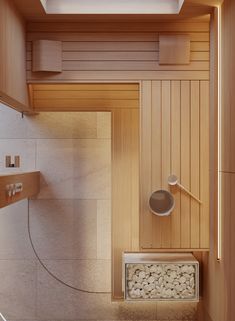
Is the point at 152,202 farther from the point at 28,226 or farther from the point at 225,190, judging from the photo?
the point at 28,226

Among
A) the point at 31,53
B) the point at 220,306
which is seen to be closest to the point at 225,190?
the point at 220,306

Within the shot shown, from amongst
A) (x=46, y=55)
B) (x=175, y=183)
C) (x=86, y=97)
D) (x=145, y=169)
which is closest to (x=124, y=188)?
(x=145, y=169)

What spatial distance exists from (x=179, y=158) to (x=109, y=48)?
1.23m

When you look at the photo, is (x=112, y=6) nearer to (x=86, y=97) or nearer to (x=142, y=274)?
(x=86, y=97)

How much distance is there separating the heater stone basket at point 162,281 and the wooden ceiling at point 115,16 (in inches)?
89.9

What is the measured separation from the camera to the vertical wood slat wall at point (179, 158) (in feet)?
13.4

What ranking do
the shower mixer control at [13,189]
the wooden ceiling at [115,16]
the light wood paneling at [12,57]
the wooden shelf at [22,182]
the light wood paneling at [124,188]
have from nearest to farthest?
the wooden shelf at [22,182], the shower mixer control at [13,189], the light wood paneling at [12,57], the wooden ceiling at [115,16], the light wood paneling at [124,188]

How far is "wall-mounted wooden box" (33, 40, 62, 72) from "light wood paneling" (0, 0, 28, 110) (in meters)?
0.11

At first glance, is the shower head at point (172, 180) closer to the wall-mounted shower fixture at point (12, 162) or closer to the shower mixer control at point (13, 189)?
the shower mixer control at point (13, 189)

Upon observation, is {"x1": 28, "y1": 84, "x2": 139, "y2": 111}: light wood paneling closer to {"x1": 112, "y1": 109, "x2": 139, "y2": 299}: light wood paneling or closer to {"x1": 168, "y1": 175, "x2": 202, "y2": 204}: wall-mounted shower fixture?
{"x1": 112, "y1": 109, "x2": 139, "y2": 299}: light wood paneling

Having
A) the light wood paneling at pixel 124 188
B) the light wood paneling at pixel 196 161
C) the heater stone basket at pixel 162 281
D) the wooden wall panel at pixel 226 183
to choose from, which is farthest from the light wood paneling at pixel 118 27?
the heater stone basket at pixel 162 281

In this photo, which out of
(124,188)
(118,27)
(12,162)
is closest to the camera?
(118,27)

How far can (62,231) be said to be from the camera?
4949 millimetres

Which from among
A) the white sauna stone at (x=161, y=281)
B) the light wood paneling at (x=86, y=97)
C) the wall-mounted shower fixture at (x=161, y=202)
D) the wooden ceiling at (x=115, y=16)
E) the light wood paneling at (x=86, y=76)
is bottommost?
the white sauna stone at (x=161, y=281)
